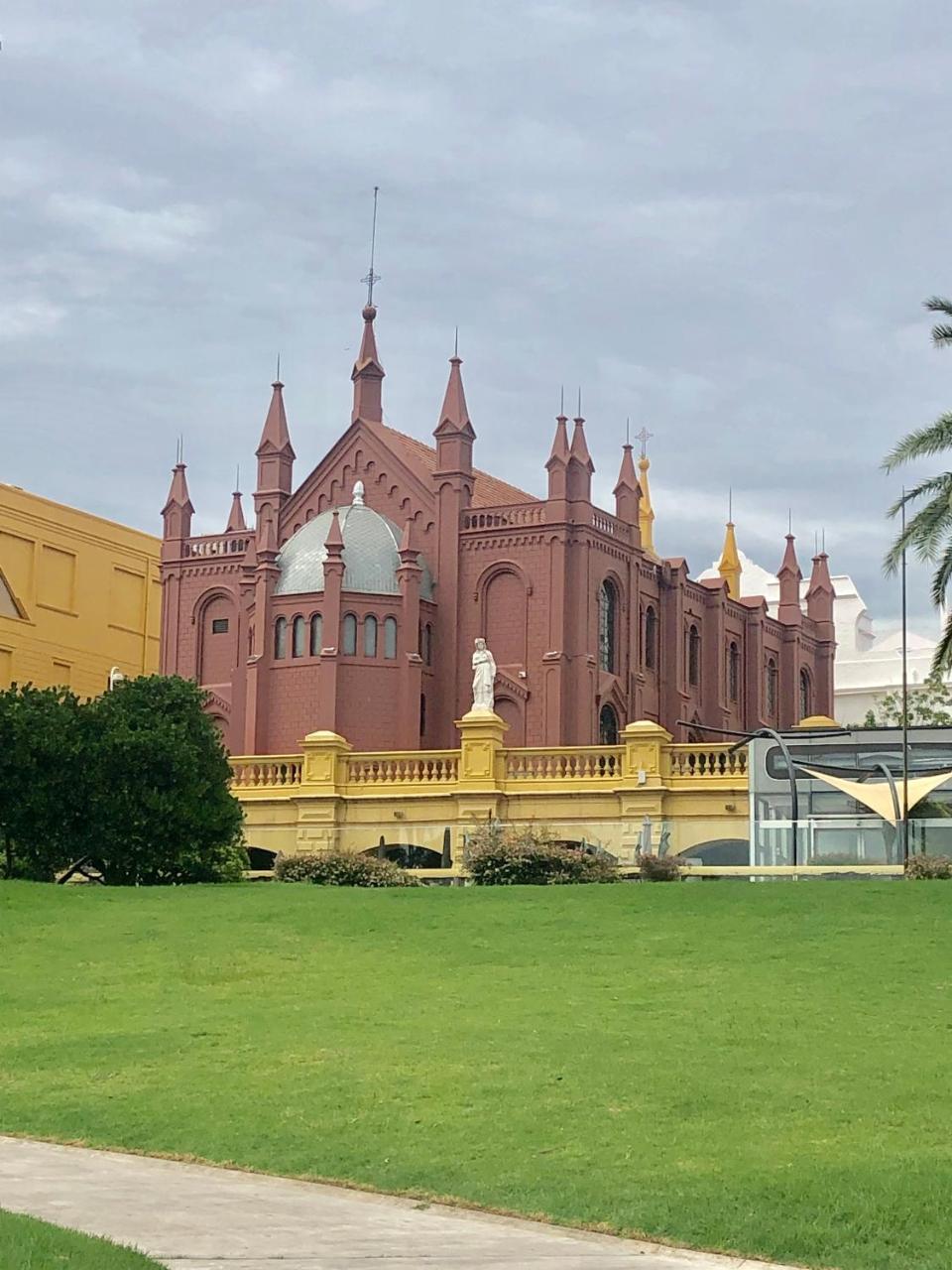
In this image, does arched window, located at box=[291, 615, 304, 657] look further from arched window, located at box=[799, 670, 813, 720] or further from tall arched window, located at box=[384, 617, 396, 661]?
arched window, located at box=[799, 670, 813, 720]

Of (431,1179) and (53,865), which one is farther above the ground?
(53,865)

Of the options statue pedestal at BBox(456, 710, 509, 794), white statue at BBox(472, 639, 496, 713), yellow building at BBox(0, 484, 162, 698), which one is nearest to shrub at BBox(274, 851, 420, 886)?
statue pedestal at BBox(456, 710, 509, 794)

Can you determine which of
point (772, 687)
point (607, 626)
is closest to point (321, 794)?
point (607, 626)

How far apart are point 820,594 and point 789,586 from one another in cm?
260

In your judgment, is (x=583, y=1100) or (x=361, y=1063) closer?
(x=583, y=1100)

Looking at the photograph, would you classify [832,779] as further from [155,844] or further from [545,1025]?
[545,1025]

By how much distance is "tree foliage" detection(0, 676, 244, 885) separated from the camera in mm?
30891

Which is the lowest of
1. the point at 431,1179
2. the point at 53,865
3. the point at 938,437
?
the point at 431,1179

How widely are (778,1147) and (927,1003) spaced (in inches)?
223

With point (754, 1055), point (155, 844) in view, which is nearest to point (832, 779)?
point (155, 844)

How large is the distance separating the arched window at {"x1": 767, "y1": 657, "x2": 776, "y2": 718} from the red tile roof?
13.5 meters

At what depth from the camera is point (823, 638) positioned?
8700 centimetres

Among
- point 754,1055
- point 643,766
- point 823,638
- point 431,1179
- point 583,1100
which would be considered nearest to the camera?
point 431,1179

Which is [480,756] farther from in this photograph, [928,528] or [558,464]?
[558,464]
